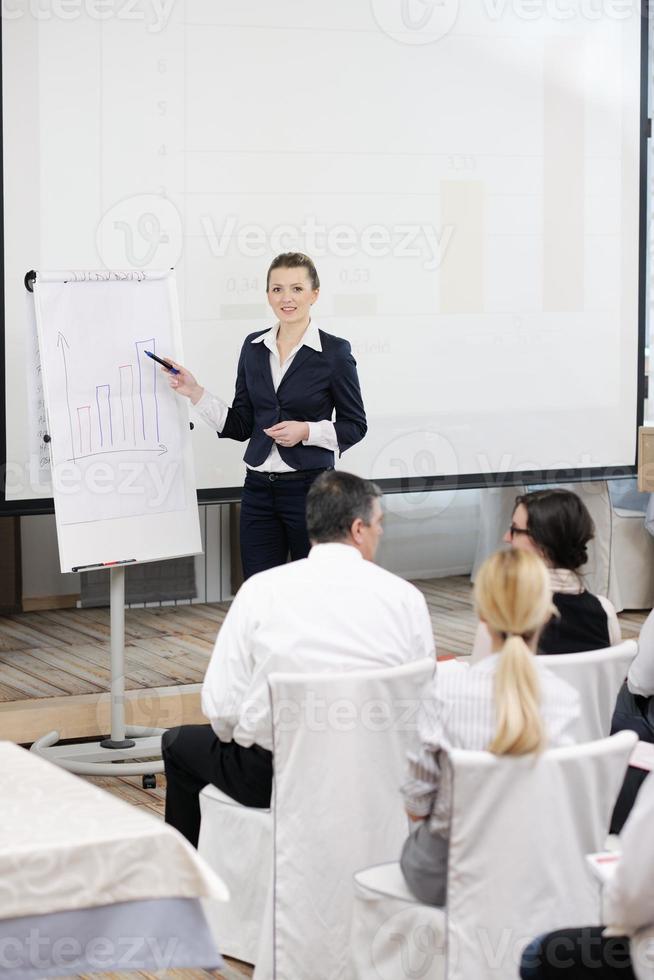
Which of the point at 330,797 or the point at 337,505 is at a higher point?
the point at 337,505

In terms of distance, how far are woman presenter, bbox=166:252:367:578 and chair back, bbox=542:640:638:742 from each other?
155 centimetres

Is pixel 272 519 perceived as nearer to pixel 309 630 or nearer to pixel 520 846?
pixel 309 630

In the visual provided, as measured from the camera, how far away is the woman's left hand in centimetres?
394

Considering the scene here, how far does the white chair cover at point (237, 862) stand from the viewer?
279 centimetres

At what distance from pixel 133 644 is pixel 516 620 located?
144 inches

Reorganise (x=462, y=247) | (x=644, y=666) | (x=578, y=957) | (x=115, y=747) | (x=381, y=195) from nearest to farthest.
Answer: (x=578, y=957) < (x=644, y=666) < (x=115, y=747) < (x=381, y=195) < (x=462, y=247)

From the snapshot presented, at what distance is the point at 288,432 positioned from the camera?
3938 mm

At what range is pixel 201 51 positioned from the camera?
4398 millimetres

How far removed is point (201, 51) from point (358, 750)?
2.85 metres

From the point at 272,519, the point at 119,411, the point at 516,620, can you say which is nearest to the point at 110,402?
the point at 119,411

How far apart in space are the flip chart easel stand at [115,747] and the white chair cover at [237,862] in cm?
109

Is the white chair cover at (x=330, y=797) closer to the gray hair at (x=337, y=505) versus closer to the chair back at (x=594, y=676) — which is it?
the chair back at (x=594, y=676)

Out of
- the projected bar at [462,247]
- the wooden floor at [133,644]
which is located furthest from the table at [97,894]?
the projected bar at [462,247]

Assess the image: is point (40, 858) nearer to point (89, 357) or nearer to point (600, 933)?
point (600, 933)
